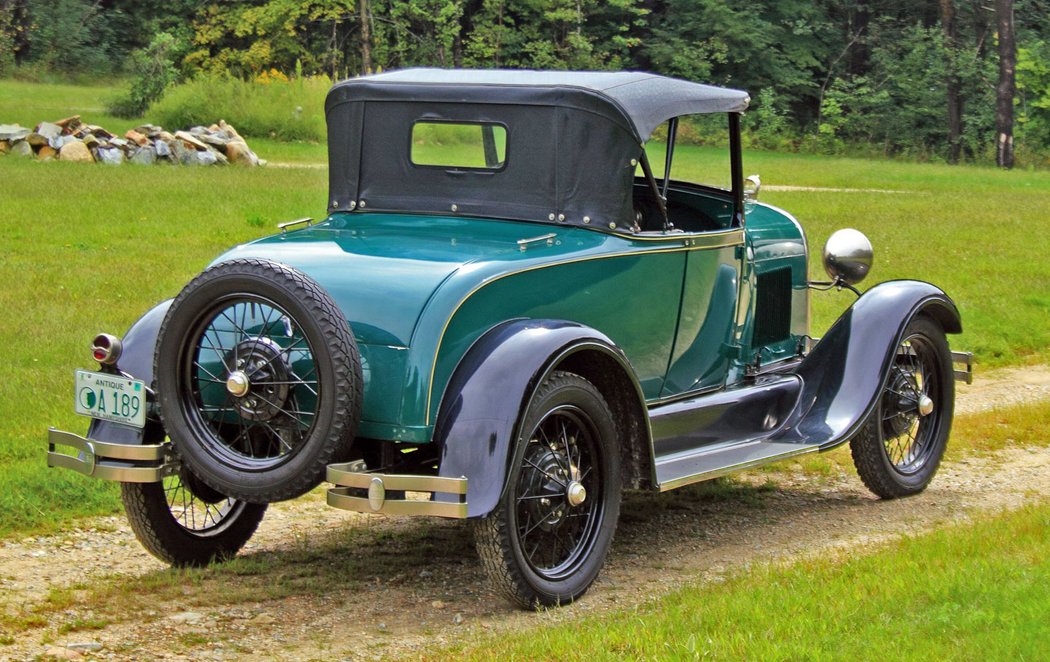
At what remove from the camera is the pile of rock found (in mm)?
21266

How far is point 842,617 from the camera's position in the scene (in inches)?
166

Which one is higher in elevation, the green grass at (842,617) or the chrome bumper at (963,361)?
the chrome bumper at (963,361)

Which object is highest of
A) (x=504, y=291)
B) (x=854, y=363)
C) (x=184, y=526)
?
(x=504, y=291)

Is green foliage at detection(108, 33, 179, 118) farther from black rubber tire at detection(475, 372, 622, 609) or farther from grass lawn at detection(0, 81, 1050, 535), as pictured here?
black rubber tire at detection(475, 372, 622, 609)

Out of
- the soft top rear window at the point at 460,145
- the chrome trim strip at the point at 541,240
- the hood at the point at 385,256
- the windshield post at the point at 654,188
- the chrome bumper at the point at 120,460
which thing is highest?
the soft top rear window at the point at 460,145

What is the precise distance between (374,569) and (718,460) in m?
1.51

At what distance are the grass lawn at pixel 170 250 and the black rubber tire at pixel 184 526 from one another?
89 cm

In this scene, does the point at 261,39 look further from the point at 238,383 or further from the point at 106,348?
the point at 238,383

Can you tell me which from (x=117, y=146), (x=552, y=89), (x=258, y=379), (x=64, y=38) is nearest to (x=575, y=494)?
(x=258, y=379)

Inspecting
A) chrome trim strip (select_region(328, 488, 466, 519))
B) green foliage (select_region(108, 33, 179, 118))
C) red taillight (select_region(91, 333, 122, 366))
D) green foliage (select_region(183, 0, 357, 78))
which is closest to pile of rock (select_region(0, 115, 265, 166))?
green foliage (select_region(108, 33, 179, 118))

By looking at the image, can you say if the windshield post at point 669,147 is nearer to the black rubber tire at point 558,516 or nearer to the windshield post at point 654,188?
the windshield post at point 654,188

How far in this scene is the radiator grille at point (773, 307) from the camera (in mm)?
6660

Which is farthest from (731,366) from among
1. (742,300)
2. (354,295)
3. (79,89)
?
(79,89)

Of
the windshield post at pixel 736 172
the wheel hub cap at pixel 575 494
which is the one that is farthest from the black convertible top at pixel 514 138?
the wheel hub cap at pixel 575 494
